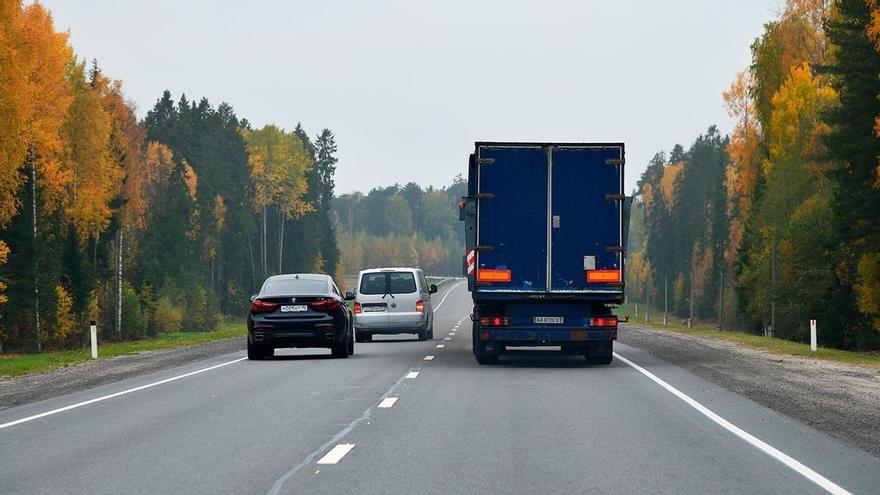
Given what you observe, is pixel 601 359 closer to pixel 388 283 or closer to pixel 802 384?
pixel 802 384

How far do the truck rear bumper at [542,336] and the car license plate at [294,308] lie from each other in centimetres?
368

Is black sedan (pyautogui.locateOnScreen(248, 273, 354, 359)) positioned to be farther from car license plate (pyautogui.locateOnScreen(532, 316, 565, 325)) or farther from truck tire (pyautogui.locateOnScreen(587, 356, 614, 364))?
truck tire (pyautogui.locateOnScreen(587, 356, 614, 364))

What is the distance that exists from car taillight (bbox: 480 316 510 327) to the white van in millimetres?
11276

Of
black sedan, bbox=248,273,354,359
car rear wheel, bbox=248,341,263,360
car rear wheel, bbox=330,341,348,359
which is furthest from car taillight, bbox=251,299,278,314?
car rear wheel, bbox=330,341,348,359

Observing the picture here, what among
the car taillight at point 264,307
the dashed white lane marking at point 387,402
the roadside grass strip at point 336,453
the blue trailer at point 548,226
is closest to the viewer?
the roadside grass strip at point 336,453

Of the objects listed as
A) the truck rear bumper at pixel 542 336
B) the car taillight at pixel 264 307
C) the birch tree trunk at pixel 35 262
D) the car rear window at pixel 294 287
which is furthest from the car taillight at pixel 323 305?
the birch tree trunk at pixel 35 262

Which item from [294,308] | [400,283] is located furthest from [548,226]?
[400,283]

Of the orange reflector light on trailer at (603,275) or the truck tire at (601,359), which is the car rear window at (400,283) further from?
the orange reflector light on trailer at (603,275)

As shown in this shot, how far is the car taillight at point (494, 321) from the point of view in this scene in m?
21.9

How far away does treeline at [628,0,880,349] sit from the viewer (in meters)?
42.6

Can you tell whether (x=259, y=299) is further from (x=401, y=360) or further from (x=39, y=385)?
(x=39, y=385)

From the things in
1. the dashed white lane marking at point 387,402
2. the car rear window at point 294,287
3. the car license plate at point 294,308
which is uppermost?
the car rear window at point 294,287

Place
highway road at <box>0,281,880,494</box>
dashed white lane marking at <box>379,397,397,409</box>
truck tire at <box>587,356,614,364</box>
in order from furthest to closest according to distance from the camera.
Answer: truck tire at <box>587,356,614,364</box>, dashed white lane marking at <box>379,397,397,409</box>, highway road at <box>0,281,880,494</box>

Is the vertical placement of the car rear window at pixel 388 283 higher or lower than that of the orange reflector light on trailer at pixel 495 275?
lower
